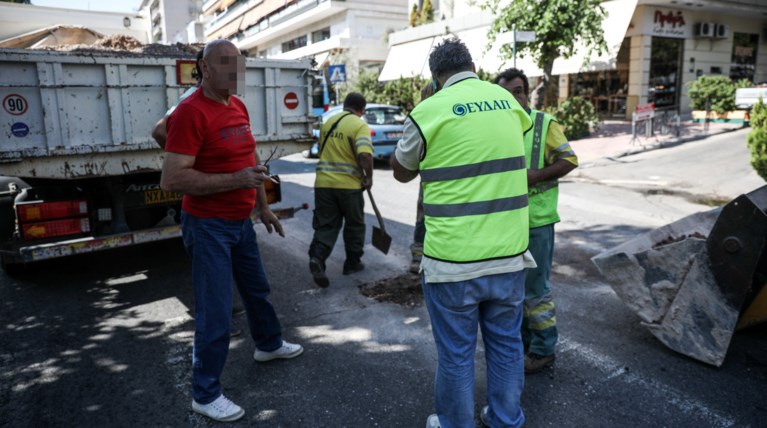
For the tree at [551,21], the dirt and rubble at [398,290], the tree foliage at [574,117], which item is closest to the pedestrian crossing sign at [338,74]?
the tree at [551,21]

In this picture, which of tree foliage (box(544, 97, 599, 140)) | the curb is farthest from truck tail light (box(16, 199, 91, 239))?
tree foliage (box(544, 97, 599, 140))

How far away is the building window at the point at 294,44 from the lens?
38781mm

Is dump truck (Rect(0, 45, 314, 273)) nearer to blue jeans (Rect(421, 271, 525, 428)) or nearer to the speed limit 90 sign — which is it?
the speed limit 90 sign

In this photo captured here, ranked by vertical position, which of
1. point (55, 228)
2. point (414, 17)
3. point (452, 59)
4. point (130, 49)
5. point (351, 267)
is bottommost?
point (351, 267)

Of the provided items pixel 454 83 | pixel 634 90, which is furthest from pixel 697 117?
pixel 454 83

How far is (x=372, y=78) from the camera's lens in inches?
1018

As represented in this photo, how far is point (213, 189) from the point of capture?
2939 mm

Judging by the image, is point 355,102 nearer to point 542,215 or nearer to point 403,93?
point 542,215

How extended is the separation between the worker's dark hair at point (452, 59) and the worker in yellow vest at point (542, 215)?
101 cm

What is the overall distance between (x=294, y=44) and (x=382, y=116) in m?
28.6

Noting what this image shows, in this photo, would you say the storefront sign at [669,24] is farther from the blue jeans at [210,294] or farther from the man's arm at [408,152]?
the blue jeans at [210,294]

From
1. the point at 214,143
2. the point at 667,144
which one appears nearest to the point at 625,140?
the point at 667,144

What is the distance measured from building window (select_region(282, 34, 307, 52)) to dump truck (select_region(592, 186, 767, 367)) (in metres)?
37.4

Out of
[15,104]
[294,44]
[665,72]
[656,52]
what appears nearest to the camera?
[15,104]
